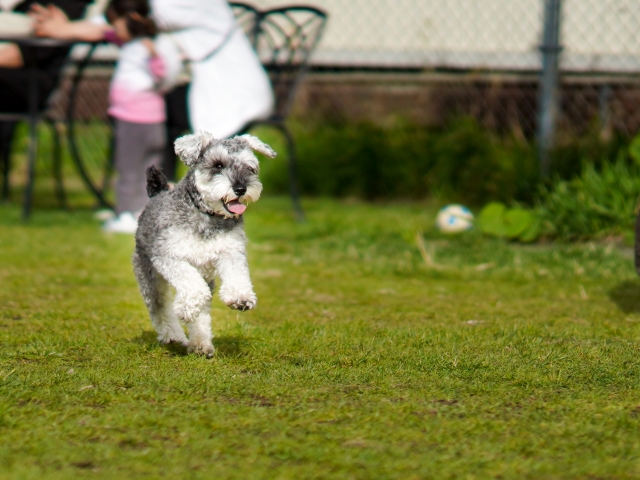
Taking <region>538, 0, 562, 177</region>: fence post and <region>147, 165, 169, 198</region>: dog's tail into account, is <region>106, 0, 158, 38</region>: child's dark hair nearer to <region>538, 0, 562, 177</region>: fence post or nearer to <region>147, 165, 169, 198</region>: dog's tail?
<region>538, 0, 562, 177</region>: fence post

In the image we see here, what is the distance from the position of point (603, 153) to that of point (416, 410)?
14.9ft

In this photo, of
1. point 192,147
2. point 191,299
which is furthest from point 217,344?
point 192,147

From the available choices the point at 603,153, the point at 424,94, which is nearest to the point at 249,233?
the point at 603,153

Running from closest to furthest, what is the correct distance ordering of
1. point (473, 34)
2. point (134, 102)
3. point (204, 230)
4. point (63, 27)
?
point (204, 230), point (134, 102), point (63, 27), point (473, 34)

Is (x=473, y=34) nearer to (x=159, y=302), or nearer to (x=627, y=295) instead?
(x=627, y=295)

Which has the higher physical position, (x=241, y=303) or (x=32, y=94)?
(x=241, y=303)

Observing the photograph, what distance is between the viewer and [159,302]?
3506mm

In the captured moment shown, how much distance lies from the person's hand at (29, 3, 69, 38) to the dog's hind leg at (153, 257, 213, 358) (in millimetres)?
3585

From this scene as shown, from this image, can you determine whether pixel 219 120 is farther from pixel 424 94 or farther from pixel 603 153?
pixel 424 94

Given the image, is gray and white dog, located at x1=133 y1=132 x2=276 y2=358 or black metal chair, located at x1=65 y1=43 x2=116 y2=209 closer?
gray and white dog, located at x1=133 y1=132 x2=276 y2=358

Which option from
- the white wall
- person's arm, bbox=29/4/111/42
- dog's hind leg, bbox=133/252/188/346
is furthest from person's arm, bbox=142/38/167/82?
the white wall

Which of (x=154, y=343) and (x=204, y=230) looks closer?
(x=204, y=230)

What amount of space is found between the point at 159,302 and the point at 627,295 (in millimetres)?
2299

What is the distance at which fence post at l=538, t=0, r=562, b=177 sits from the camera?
6.56 metres
